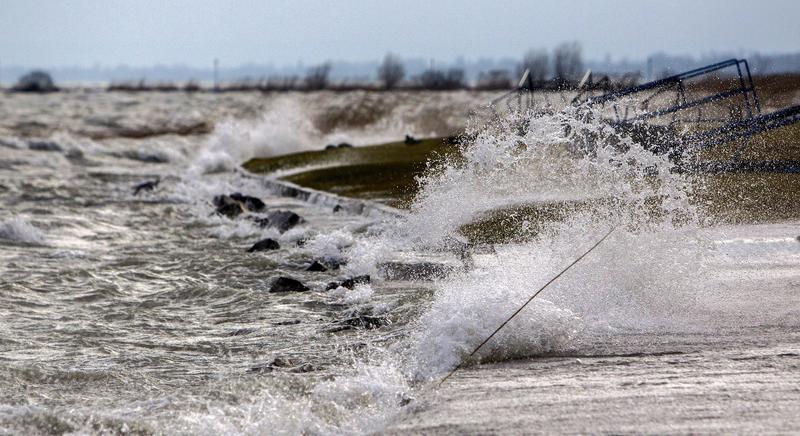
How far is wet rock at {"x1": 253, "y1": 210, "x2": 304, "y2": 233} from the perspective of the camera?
16.0 metres

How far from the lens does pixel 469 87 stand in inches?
3374

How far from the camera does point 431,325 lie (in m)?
7.69

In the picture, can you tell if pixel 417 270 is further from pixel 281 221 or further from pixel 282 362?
pixel 281 221

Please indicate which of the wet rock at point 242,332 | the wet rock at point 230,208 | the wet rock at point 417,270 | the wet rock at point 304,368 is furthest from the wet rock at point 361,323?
the wet rock at point 230,208

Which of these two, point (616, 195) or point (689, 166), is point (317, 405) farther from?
point (689, 166)

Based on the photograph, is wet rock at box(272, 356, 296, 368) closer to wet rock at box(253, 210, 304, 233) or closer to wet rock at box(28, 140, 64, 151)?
wet rock at box(253, 210, 304, 233)

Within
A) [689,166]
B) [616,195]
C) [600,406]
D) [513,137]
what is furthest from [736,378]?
[689,166]

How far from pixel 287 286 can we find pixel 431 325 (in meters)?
3.43

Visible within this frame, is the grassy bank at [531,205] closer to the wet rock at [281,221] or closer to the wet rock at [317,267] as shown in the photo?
the wet rock at [281,221]

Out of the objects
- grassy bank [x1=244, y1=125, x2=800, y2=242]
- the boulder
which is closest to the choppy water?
grassy bank [x1=244, y1=125, x2=800, y2=242]

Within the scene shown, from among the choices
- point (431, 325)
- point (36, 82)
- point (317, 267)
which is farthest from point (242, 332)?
point (36, 82)

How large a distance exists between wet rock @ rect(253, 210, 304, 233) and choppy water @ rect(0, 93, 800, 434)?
348 mm

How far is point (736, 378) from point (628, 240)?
319 cm

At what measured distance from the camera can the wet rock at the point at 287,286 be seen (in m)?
10.8
